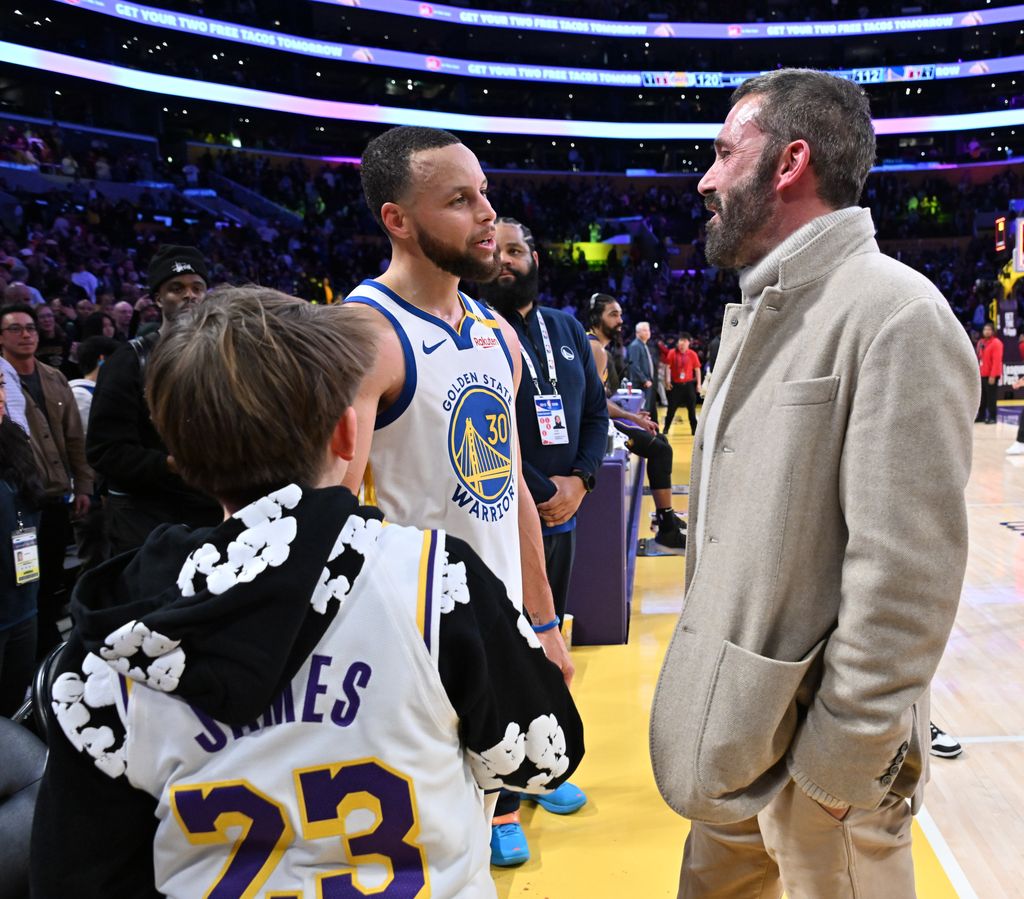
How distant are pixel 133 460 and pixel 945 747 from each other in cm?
307

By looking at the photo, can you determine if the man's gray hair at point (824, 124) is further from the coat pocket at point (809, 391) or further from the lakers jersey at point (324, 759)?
the lakers jersey at point (324, 759)

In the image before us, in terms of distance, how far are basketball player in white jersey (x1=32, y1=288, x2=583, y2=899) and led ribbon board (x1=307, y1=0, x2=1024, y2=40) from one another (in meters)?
34.6

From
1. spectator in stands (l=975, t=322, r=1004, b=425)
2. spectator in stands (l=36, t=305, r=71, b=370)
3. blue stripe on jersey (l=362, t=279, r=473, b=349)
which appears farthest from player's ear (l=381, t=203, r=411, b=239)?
spectator in stands (l=975, t=322, r=1004, b=425)

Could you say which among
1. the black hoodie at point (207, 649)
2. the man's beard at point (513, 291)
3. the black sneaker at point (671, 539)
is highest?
the man's beard at point (513, 291)

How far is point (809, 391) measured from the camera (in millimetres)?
1407

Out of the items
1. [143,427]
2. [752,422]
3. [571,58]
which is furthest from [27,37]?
[752,422]

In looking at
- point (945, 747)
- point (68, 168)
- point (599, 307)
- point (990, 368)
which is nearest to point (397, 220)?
point (945, 747)

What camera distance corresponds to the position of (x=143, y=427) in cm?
305

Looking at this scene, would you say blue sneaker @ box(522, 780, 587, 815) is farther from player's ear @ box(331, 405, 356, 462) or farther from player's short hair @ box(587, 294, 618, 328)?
player's short hair @ box(587, 294, 618, 328)

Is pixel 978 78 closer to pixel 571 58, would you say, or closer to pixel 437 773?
pixel 571 58

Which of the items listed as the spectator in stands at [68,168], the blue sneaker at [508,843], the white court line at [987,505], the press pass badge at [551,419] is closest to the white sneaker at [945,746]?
the blue sneaker at [508,843]

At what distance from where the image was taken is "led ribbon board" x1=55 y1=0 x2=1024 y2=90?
27.0 m

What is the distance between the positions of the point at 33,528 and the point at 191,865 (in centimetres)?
234

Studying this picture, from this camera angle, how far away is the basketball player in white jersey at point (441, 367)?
76.0 inches
